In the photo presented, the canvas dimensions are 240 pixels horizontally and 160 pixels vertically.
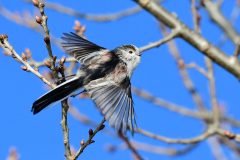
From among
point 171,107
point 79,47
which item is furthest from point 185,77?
point 79,47

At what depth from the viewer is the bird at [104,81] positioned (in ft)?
10.8

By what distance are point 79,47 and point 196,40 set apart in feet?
3.25

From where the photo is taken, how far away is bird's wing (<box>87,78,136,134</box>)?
3.22 m

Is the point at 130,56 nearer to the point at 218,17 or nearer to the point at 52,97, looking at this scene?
the point at 218,17

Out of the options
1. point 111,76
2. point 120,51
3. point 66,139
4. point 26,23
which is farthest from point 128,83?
point 26,23

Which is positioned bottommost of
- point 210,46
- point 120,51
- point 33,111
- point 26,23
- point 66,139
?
point 66,139

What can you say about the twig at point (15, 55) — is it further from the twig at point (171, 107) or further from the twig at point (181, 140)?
the twig at point (171, 107)

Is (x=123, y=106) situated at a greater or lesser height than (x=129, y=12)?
lesser

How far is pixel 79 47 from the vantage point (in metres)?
3.97

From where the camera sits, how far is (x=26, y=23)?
5.97 m

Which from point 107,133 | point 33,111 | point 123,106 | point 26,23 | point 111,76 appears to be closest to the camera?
point 33,111

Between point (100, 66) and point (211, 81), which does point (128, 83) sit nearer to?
point (100, 66)

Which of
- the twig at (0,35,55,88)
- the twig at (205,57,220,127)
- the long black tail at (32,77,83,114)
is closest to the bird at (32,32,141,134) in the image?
the long black tail at (32,77,83,114)

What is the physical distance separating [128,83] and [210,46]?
713mm
